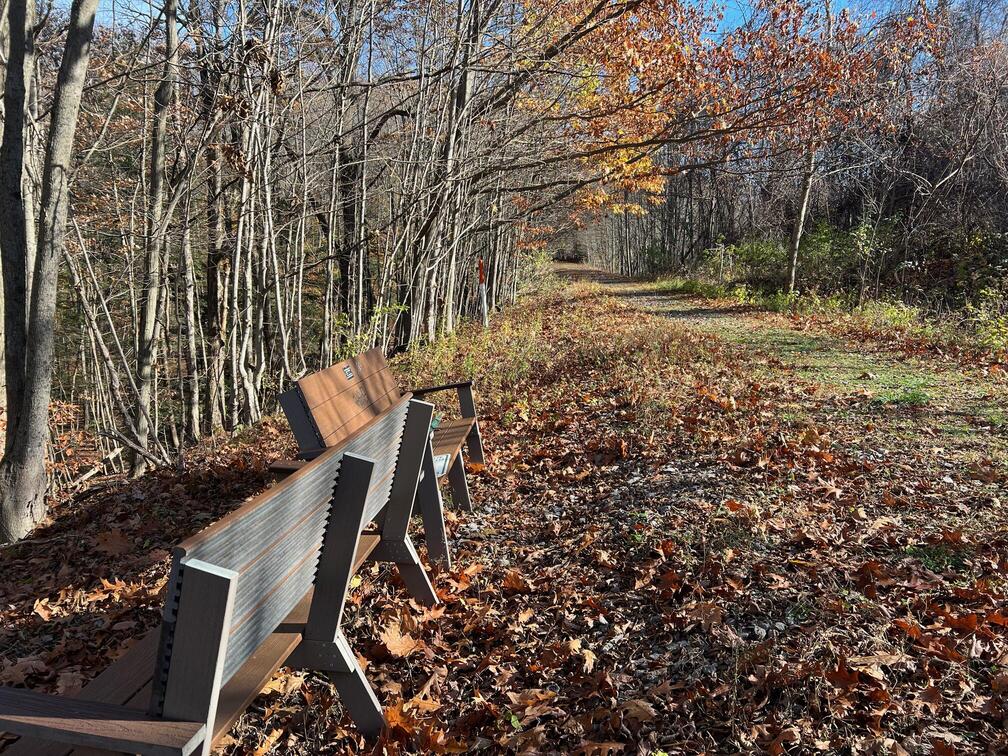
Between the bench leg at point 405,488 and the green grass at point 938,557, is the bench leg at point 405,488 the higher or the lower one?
the higher one

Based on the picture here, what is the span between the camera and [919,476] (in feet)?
16.3

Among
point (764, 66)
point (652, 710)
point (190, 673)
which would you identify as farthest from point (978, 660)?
point (764, 66)

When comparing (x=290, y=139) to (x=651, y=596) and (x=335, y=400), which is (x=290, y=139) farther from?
(x=651, y=596)

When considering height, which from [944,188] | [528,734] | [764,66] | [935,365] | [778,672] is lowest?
[528,734]

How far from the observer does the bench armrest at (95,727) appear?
1482 mm

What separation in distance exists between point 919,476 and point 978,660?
2411mm

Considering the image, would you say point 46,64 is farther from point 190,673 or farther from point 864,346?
point 864,346

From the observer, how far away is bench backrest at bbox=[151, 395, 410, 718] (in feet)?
5.03

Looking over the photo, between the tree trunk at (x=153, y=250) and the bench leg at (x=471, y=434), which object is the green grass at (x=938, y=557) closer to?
the bench leg at (x=471, y=434)

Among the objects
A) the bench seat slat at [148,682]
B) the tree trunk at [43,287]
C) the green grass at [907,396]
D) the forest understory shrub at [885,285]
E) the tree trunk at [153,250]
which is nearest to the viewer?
the bench seat slat at [148,682]

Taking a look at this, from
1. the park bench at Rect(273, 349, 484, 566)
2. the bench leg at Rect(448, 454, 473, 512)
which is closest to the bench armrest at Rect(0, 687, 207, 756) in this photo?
the park bench at Rect(273, 349, 484, 566)

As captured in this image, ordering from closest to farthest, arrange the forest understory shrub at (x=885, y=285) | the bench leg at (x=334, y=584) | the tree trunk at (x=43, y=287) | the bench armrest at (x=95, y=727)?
the bench armrest at (x=95, y=727) → the bench leg at (x=334, y=584) → the tree trunk at (x=43, y=287) → the forest understory shrub at (x=885, y=285)

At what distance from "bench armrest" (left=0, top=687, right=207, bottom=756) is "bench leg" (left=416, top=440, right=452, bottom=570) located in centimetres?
223

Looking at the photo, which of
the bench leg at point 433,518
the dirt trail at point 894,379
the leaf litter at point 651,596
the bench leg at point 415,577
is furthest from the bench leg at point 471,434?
the dirt trail at point 894,379
